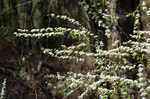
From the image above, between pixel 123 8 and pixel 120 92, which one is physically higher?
pixel 123 8

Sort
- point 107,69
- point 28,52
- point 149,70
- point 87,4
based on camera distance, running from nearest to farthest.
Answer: point 107,69 < point 87,4 < point 149,70 < point 28,52

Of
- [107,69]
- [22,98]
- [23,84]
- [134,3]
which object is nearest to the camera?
[107,69]

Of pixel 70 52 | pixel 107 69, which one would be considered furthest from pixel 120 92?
pixel 70 52

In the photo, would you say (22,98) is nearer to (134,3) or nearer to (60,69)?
(60,69)

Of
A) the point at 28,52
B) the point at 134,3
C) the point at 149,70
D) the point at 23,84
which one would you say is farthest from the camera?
the point at 28,52

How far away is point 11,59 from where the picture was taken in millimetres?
7020

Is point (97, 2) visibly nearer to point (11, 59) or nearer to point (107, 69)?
point (107, 69)

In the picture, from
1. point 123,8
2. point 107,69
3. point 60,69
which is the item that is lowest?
point 107,69

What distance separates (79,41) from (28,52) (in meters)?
4.07

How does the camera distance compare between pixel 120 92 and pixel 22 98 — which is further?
pixel 22 98

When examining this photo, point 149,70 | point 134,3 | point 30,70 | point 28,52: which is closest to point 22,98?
point 30,70

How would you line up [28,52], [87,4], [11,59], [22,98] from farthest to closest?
1. [11,59]
2. [28,52]
3. [22,98]
4. [87,4]

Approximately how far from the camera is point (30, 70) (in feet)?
20.8

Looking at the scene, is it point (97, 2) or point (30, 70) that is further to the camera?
point (30, 70)
